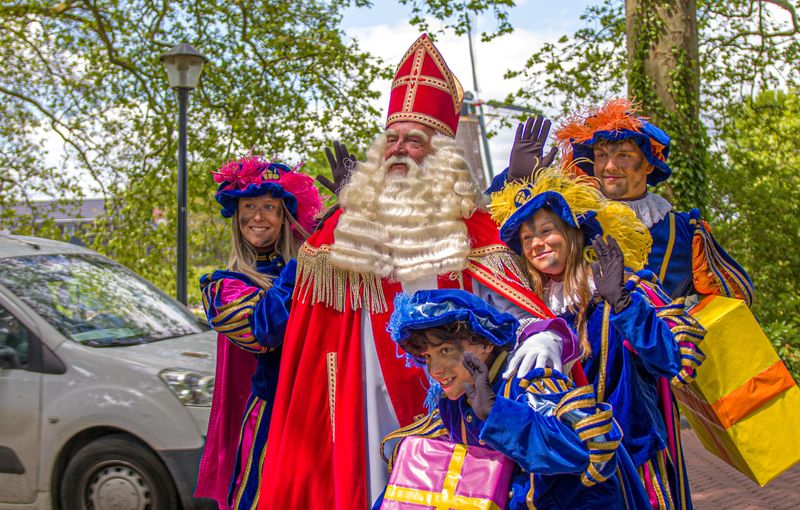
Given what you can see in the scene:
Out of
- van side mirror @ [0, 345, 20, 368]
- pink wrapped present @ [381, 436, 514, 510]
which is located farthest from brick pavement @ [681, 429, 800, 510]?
van side mirror @ [0, 345, 20, 368]

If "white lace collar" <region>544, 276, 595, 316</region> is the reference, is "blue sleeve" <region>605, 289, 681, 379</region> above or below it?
below

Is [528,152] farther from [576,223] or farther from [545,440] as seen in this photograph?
[545,440]

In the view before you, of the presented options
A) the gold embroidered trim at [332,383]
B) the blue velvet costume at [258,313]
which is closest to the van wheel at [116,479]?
the blue velvet costume at [258,313]

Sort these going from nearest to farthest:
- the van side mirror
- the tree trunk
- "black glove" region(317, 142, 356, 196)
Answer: "black glove" region(317, 142, 356, 196) → the van side mirror → the tree trunk

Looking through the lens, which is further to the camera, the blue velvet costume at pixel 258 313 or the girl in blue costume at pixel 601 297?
the blue velvet costume at pixel 258 313

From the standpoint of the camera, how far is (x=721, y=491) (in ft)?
21.2

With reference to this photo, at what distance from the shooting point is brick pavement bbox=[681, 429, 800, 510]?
6.08 m

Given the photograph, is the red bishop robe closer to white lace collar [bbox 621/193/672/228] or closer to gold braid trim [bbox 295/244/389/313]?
gold braid trim [bbox 295/244/389/313]

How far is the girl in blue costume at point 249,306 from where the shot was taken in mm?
3455

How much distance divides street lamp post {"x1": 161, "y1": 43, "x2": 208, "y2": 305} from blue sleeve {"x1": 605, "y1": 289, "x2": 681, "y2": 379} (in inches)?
268

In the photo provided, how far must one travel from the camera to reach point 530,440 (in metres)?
2.14

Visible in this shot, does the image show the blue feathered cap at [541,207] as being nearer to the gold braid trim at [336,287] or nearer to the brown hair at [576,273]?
the brown hair at [576,273]

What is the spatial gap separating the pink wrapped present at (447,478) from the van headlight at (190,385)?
2.73 m

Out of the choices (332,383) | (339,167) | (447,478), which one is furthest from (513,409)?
(339,167)
